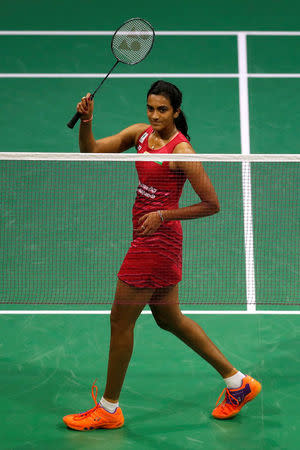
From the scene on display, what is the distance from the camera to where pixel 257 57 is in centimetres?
1040

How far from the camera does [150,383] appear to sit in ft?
19.0

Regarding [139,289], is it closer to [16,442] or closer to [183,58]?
[16,442]

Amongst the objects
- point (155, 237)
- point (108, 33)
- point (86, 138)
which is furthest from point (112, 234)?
point (108, 33)

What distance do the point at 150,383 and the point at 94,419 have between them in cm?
71

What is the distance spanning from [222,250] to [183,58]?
384 cm

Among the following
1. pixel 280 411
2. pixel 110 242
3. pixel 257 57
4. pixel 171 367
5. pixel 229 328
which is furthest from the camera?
pixel 257 57

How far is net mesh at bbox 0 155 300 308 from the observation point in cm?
706

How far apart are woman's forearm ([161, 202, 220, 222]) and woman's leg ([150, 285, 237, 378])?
53 centimetres

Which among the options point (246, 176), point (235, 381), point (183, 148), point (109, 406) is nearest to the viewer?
point (183, 148)

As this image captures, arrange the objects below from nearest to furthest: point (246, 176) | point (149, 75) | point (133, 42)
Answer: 1. point (133, 42)
2. point (246, 176)
3. point (149, 75)

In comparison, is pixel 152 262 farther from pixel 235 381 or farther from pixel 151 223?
pixel 235 381

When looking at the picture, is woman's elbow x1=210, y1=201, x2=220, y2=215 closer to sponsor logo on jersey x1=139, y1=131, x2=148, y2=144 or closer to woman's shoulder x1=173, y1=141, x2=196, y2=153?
woman's shoulder x1=173, y1=141, x2=196, y2=153

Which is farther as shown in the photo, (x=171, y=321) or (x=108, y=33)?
(x=108, y=33)

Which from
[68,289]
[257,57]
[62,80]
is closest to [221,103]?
[257,57]
